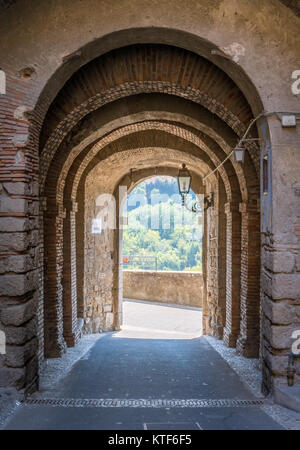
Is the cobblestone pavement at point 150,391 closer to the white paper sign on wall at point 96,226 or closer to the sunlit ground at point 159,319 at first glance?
the white paper sign on wall at point 96,226

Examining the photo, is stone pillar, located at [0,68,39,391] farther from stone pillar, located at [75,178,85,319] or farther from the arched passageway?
stone pillar, located at [75,178,85,319]

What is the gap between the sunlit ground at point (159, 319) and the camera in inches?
469

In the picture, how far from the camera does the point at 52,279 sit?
6.36 m

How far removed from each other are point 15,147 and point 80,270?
16.2 feet

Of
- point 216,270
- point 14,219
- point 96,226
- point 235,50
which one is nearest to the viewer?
point 14,219

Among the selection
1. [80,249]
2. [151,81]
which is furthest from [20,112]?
[80,249]

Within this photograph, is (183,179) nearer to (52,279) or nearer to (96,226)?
(96,226)

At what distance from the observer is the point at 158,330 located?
12.1 metres

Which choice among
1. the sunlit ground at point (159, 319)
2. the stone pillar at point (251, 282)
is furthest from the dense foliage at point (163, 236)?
the stone pillar at point (251, 282)

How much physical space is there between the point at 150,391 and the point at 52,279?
256 cm

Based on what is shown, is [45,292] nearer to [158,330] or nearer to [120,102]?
[120,102]

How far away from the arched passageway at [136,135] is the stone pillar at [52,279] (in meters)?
0.02

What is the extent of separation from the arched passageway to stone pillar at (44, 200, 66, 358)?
0.02m

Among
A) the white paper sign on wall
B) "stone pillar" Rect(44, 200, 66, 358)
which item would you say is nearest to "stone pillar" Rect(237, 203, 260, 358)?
"stone pillar" Rect(44, 200, 66, 358)
